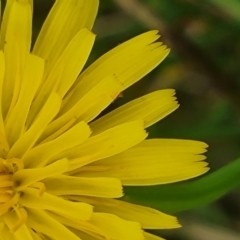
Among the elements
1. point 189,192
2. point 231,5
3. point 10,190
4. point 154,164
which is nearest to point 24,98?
point 10,190

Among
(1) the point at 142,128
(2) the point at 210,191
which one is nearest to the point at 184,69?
(2) the point at 210,191

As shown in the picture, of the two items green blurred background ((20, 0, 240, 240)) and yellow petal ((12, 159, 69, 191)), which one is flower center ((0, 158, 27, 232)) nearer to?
yellow petal ((12, 159, 69, 191))

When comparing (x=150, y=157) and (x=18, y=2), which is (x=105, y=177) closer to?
(x=150, y=157)

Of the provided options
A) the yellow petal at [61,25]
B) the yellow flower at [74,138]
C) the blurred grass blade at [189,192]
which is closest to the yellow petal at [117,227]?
the yellow flower at [74,138]

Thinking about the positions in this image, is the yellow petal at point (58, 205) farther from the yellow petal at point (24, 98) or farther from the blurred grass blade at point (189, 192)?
the blurred grass blade at point (189, 192)

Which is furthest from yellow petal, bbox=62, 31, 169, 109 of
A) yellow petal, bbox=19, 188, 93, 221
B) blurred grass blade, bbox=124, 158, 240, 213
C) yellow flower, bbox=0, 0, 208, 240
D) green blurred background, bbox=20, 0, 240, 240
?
green blurred background, bbox=20, 0, 240, 240

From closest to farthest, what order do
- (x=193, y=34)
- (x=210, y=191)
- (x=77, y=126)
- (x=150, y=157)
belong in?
(x=77, y=126), (x=150, y=157), (x=210, y=191), (x=193, y=34)

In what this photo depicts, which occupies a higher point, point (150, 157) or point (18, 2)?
point (18, 2)
